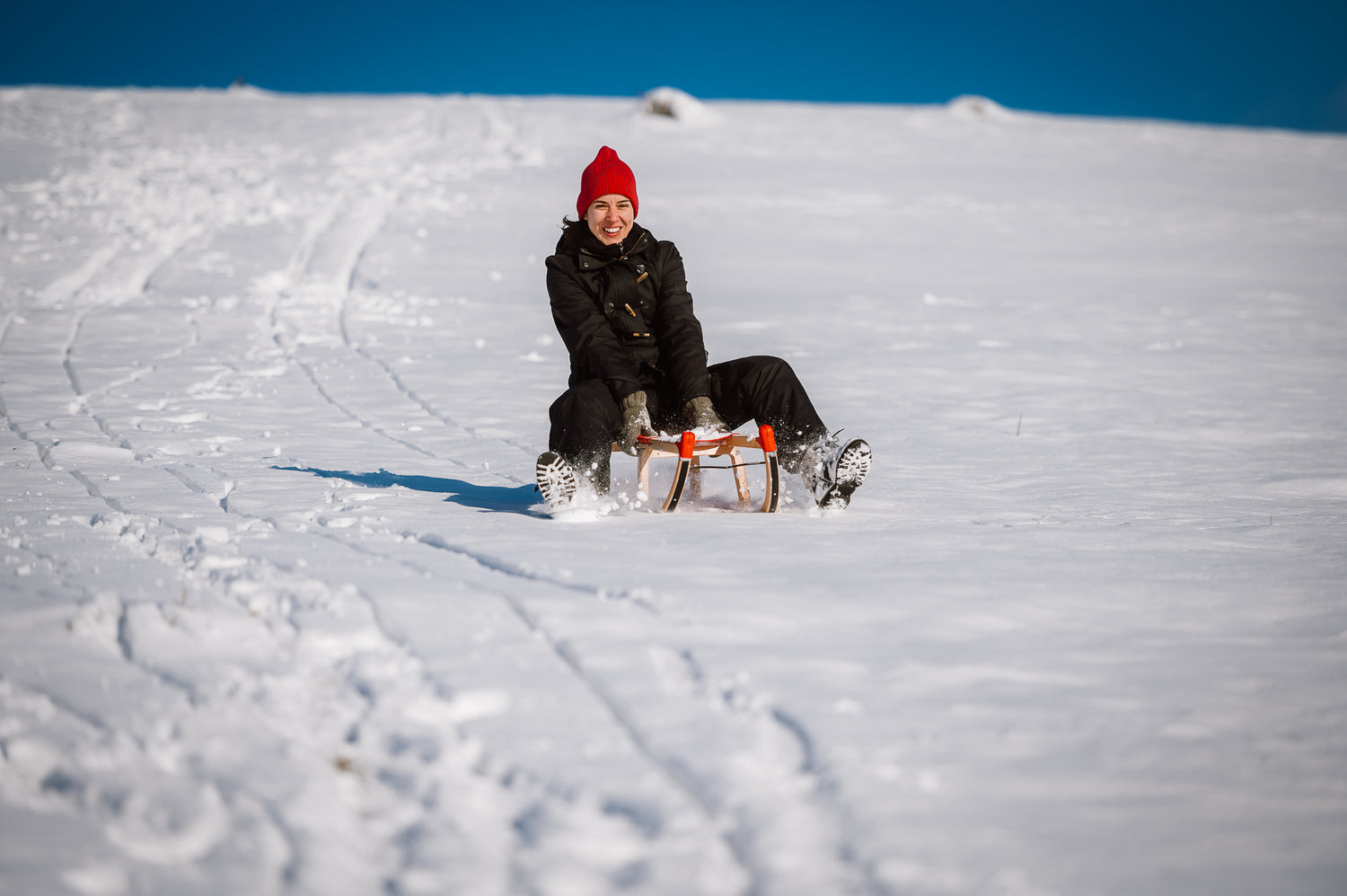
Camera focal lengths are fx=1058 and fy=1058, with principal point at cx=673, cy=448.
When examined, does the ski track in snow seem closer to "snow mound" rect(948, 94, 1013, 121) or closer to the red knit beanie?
the red knit beanie

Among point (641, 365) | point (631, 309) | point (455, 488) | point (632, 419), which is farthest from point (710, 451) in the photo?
point (455, 488)

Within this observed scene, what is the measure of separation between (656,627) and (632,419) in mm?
1396

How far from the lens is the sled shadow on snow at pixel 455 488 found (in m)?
4.20

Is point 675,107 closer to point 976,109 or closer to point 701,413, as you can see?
point 976,109

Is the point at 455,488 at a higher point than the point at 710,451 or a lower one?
lower

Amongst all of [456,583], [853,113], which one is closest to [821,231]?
[456,583]

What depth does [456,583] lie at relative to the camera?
292cm

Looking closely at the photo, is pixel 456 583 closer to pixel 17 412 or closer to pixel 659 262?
pixel 659 262

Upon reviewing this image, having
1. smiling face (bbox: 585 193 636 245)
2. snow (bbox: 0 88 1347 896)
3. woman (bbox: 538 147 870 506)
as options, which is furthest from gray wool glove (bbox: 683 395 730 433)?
smiling face (bbox: 585 193 636 245)

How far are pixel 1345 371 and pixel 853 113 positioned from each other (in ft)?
69.2

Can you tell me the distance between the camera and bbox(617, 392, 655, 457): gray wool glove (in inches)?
153

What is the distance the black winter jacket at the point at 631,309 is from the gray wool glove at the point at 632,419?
0.14 m

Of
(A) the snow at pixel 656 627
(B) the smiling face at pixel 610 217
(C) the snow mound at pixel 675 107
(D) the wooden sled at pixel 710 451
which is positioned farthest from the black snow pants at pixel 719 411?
(C) the snow mound at pixel 675 107

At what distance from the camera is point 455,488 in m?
4.59
